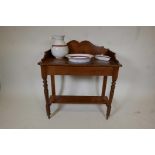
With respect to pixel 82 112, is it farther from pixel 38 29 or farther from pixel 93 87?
pixel 38 29

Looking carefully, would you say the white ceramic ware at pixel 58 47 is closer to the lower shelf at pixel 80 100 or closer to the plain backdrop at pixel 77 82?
the plain backdrop at pixel 77 82

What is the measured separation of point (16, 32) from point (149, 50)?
1.58 meters

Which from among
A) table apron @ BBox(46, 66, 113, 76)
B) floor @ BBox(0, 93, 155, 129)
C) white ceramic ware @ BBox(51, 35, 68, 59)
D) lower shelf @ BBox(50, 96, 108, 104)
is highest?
white ceramic ware @ BBox(51, 35, 68, 59)

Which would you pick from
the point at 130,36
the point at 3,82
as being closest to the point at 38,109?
the point at 3,82

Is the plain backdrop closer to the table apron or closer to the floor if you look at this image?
the floor


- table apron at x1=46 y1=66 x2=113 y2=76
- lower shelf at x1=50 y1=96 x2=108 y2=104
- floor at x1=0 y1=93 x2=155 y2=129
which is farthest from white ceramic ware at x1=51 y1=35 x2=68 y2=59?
floor at x1=0 y1=93 x2=155 y2=129

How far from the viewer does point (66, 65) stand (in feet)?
4.79

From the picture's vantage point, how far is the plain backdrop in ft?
5.61

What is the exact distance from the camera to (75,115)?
1784 millimetres

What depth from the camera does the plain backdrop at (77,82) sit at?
1.71m

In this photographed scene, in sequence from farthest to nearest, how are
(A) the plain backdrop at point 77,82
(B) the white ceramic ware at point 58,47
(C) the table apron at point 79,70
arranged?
(A) the plain backdrop at point 77,82, (B) the white ceramic ware at point 58,47, (C) the table apron at point 79,70

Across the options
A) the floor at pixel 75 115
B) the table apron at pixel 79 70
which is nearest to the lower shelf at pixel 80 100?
the floor at pixel 75 115

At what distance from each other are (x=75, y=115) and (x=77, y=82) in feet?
1.64

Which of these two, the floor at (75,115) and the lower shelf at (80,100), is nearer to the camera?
the floor at (75,115)
